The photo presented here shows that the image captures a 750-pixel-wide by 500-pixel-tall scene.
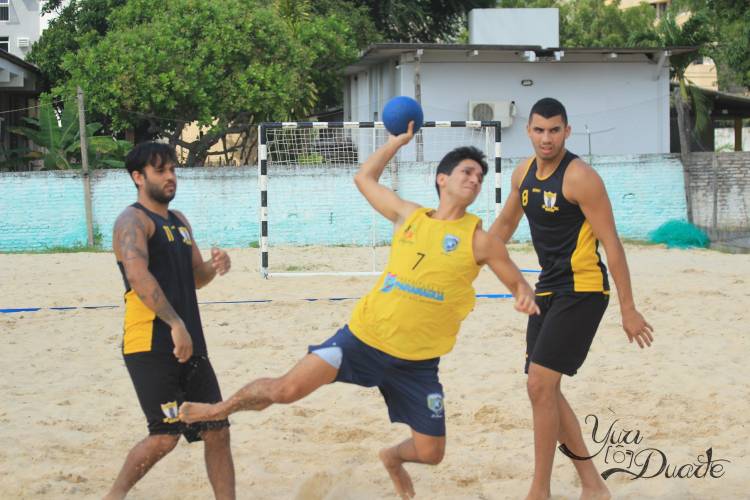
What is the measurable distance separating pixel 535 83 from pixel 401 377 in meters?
19.7

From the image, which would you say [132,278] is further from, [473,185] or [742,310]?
[742,310]

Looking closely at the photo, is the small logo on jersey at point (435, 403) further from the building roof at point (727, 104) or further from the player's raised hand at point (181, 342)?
the building roof at point (727, 104)

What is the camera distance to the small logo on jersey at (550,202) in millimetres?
4711

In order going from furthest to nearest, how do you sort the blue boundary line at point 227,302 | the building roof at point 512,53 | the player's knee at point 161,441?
1. the building roof at point 512,53
2. the blue boundary line at point 227,302
3. the player's knee at point 161,441

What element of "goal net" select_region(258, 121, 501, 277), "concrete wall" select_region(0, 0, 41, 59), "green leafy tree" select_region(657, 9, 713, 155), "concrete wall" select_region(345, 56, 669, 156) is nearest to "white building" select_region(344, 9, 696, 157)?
"concrete wall" select_region(345, 56, 669, 156)

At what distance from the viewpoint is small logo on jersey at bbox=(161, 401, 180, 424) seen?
4.39m

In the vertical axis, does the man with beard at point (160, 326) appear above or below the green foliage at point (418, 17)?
below

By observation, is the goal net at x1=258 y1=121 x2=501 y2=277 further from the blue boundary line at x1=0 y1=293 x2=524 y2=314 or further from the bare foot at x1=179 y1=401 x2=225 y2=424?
the bare foot at x1=179 y1=401 x2=225 y2=424

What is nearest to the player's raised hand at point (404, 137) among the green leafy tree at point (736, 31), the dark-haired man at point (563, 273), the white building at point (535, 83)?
the dark-haired man at point (563, 273)

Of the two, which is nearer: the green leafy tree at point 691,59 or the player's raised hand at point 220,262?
the player's raised hand at point 220,262

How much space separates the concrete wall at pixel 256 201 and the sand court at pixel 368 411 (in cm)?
608

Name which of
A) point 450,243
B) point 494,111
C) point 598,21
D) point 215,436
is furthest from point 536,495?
point 598,21

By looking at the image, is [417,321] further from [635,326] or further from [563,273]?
[635,326]

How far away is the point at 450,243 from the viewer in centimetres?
427
